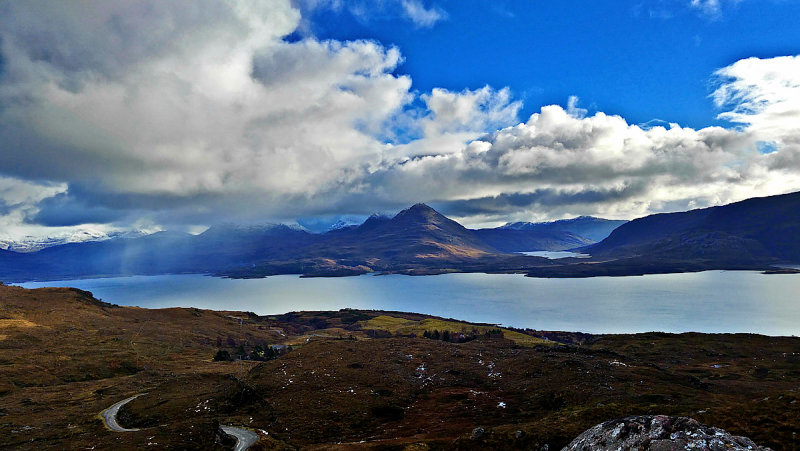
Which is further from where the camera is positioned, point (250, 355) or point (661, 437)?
point (250, 355)

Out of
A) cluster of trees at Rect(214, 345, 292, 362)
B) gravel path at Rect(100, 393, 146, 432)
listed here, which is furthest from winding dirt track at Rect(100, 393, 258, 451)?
cluster of trees at Rect(214, 345, 292, 362)

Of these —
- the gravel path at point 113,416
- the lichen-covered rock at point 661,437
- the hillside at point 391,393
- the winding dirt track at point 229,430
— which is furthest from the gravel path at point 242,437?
the lichen-covered rock at point 661,437

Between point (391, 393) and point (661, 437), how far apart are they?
53.6 metres

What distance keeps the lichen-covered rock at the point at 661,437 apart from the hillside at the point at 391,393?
7.40 metres

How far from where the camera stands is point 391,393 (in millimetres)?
67938

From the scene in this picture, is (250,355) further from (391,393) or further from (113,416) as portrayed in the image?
(391,393)

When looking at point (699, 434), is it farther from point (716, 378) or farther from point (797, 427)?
point (716, 378)

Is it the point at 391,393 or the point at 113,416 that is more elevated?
the point at 113,416

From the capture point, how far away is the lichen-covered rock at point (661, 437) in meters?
18.8

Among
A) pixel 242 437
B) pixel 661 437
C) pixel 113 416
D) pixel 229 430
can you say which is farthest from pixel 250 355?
pixel 661 437

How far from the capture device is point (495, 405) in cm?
5762

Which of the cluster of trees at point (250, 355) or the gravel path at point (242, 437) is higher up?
the gravel path at point (242, 437)

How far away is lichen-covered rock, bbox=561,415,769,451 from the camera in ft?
61.6

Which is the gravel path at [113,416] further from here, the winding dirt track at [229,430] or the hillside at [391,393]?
the hillside at [391,393]
